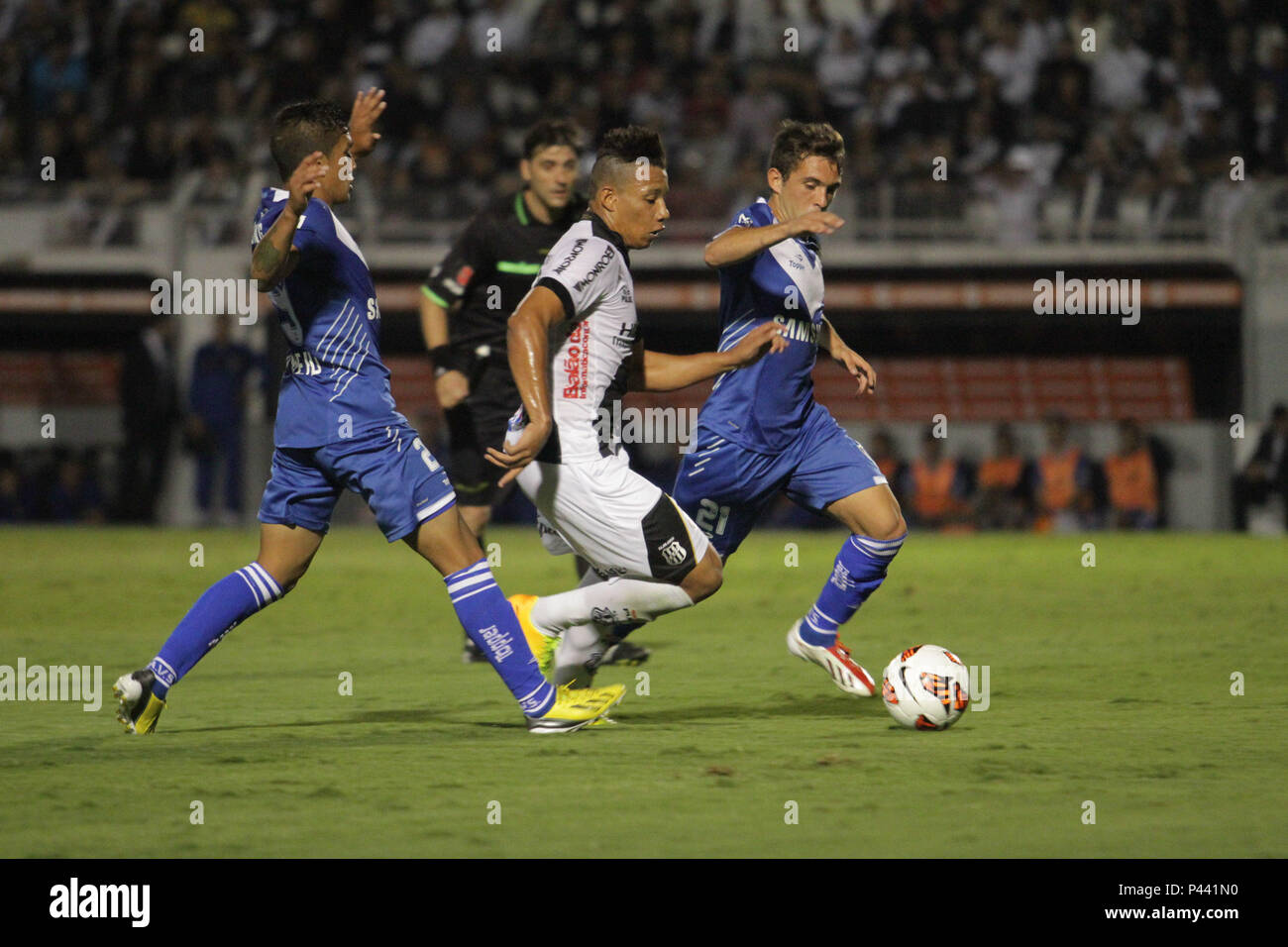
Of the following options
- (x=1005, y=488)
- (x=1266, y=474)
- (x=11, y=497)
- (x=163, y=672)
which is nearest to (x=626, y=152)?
(x=163, y=672)

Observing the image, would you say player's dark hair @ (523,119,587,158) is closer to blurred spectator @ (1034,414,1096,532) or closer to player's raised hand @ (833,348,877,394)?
player's raised hand @ (833,348,877,394)

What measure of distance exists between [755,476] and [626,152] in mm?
1430

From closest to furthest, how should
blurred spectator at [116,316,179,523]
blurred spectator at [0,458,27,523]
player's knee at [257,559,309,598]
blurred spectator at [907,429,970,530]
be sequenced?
player's knee at [257,559,309,598]
blurred spectator at [907,429,970,530]
blurred spectator at [116,316,179,523]
blurred spectator at [0,458,27,523]

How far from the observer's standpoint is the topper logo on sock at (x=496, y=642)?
228 inches

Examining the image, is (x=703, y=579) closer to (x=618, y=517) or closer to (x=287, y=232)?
(x=618, y=517)

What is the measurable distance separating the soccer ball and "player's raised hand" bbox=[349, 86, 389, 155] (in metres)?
2.49

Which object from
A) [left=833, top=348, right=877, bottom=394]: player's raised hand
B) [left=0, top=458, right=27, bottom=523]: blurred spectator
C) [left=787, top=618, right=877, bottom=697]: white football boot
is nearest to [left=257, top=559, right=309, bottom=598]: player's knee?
[left=787, top=618, right=877, bottom=697]: white football boot

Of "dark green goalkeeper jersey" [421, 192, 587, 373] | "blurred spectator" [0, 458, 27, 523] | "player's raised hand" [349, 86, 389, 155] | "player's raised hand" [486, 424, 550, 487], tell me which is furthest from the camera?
"blurred spectator" [0, 458, 27, 523]

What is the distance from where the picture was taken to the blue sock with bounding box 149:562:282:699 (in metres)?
5.88

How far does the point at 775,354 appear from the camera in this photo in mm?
6762

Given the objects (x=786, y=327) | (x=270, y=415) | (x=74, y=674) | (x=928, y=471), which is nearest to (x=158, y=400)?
(x=270, y=415)

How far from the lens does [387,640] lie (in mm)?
9094

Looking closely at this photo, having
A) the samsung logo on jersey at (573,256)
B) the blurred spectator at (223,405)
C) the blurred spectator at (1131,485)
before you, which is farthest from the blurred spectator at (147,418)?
the samsung logo on jersey at (573,256)

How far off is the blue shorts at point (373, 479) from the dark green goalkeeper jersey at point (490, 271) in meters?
2.50
